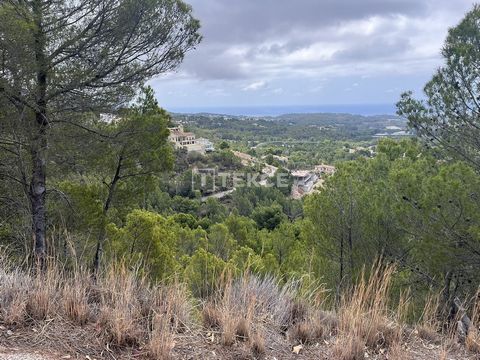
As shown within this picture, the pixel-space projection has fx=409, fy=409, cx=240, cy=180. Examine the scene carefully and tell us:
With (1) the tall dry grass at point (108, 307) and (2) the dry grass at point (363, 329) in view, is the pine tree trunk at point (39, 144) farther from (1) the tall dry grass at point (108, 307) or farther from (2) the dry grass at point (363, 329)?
(2) the dry grass at point (363, 329)

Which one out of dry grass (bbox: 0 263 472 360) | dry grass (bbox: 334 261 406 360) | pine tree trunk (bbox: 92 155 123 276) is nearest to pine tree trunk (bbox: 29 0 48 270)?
pine tree trunk (bbox: 92 155 123 276)

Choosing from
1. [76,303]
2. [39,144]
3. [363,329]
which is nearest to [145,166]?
[39,144]

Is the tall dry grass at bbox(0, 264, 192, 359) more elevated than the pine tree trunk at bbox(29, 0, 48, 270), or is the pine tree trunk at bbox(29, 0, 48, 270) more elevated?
the pine tree trunk at bbox(29, 0, 48, 270)

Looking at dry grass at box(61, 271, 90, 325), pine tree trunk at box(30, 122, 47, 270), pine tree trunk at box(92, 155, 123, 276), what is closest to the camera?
dry grass at box(61, 271, 90, 325)

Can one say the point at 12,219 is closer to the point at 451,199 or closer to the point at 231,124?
the point at 451,199

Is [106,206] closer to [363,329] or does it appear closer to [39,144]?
[39,144]

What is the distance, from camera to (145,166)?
816 centimetres

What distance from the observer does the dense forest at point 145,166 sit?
525cm

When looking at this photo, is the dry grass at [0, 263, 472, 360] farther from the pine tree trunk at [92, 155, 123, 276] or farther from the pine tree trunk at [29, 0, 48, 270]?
the pine tree trunk at [92, 155, 123, 276]

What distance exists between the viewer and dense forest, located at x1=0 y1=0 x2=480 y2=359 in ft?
17.2

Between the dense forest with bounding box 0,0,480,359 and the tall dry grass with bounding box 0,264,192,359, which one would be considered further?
the dense forest with bounding box 0,0,480,359

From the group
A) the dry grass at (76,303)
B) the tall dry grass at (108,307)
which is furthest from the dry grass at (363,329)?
the dry grass at (76,303)

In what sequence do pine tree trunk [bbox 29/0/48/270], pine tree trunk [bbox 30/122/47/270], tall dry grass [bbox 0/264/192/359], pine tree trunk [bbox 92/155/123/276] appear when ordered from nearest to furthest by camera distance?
tall dry grass [bbox 0/264/192/359]
pine tree trunk [bbox 29/0/48/270]
pine tree trunk [bbox 30/122/47/270]
pine tree trunk [bbox 92/155/123/276]

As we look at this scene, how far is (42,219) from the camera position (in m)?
6.03
